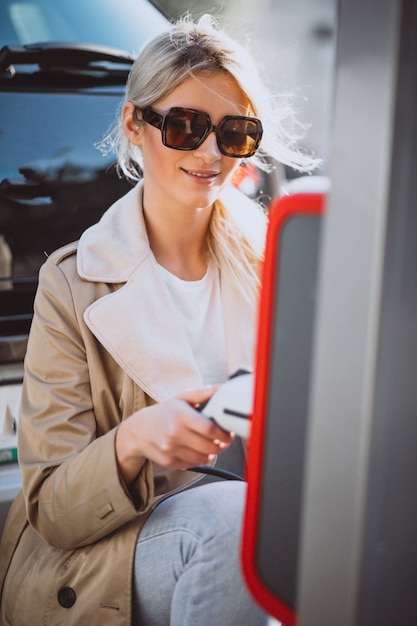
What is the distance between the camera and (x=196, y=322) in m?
1.96

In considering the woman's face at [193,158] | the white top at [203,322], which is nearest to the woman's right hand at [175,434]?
the white top at [203,322]

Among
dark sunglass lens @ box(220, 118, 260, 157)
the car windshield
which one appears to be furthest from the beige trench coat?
the car windshield

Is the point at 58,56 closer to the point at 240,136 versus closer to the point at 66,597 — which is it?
the point at 240,136

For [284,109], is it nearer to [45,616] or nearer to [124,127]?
[124,127]

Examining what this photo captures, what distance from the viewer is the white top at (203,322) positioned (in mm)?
1925

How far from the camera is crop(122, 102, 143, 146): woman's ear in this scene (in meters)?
1.94

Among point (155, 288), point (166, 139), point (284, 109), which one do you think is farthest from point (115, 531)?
point (284, 109)

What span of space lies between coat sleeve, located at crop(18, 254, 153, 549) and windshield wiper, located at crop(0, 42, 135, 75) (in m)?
0.70

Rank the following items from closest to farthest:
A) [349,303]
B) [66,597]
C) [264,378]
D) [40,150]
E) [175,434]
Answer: [349,303] < [264,378] < [175,434] < [66,597] < [40,150]

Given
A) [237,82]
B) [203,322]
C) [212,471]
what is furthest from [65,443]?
[237,82]

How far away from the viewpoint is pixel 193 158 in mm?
1847

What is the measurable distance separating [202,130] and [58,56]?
2.06 ft

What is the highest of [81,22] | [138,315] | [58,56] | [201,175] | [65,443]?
[81,22]

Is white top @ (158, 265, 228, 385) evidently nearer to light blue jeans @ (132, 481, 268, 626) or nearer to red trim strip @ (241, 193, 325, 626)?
light blue jeans @ (132, 481, 268, 626)
